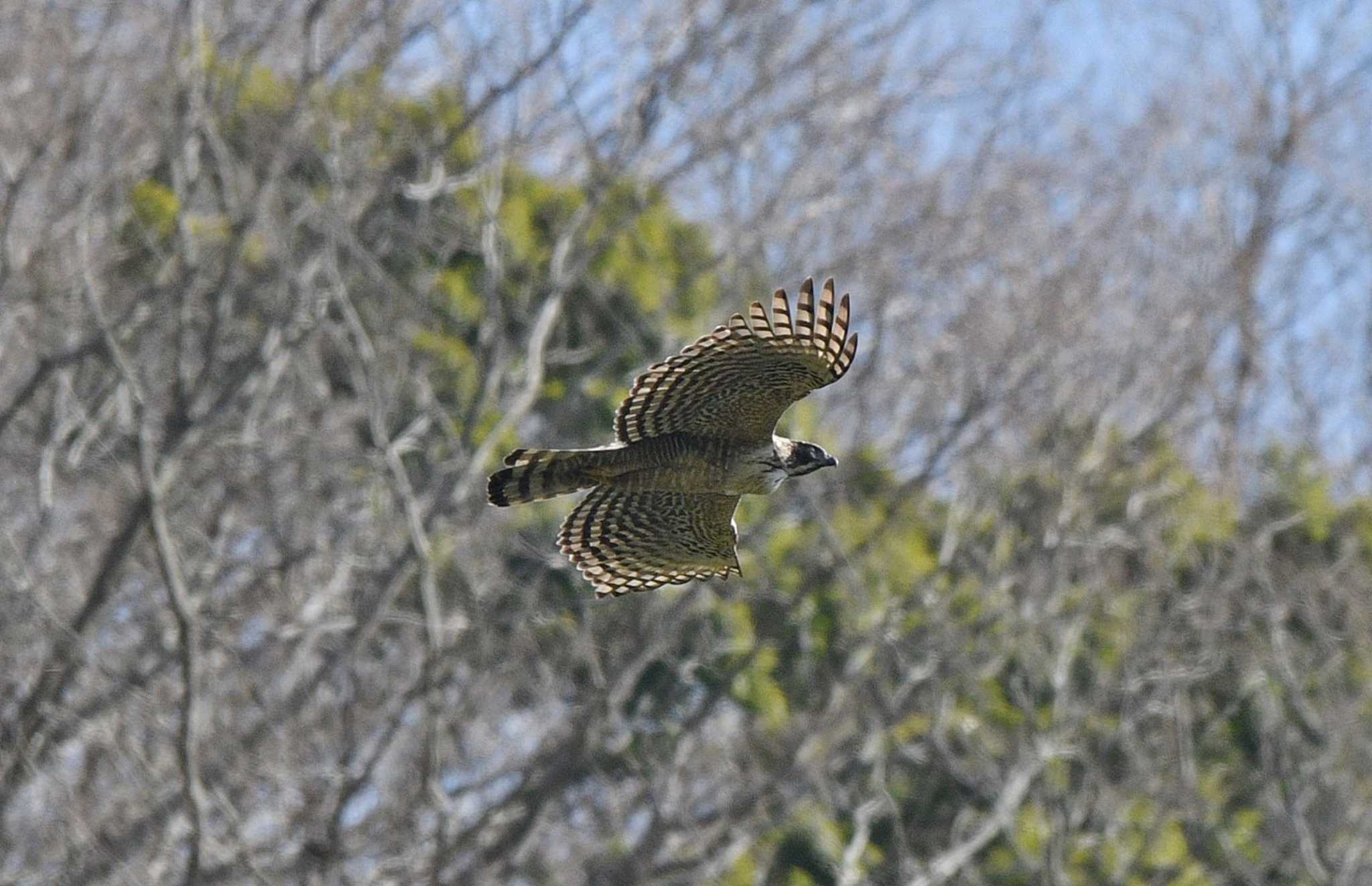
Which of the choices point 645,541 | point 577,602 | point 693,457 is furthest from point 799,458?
point 577,602

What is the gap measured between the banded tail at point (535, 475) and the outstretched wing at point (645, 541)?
421 mm

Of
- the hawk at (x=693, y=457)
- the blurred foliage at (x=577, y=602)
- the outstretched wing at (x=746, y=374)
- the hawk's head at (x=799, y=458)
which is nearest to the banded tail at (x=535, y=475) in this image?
the hawk at (x=693, y=457)

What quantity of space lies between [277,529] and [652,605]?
86.9 inches

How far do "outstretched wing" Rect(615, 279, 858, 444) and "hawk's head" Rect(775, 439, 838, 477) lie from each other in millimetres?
64

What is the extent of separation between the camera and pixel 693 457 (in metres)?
6.68

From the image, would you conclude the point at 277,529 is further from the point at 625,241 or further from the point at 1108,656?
the point at 1108,656

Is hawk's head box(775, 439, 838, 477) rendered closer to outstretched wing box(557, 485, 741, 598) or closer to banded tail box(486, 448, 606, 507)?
outstretched wing box(557, 485, 741, 598)

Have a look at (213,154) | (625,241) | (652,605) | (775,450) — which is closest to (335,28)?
(213,154)

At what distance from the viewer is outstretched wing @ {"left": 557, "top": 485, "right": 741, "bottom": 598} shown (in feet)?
23.1

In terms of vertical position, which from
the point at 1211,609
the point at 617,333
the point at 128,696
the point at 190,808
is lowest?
the point at 1211,609

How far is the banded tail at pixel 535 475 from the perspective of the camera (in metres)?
6.47

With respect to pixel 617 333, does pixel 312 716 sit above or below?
below

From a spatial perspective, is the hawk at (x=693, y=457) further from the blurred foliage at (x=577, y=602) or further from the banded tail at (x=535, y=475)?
the blurred foliage at (x=577, y=602)

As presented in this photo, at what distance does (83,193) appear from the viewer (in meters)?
11.1
